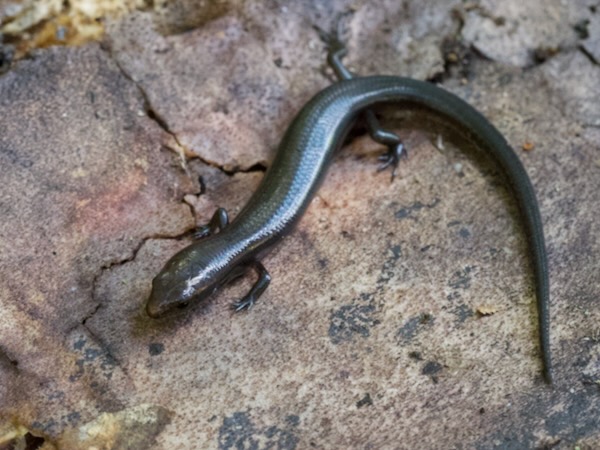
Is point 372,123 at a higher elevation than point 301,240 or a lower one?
higher

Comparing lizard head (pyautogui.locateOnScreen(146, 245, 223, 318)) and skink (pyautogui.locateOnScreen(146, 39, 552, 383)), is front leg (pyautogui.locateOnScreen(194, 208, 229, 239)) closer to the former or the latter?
skink (pyautogui.locateOnScreen(146, 39, 552, 383))

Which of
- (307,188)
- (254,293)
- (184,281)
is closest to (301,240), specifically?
(307,188)

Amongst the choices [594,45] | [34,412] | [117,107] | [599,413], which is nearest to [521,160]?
[594,45]

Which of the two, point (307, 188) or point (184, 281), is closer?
point (184, 281)

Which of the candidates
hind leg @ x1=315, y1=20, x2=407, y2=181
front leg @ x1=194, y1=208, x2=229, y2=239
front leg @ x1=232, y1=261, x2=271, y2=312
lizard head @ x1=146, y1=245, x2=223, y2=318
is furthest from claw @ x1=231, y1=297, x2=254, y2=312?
hind leg @ x1=315, y1=20, x2=407, y2=181

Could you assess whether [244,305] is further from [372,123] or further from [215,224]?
[372,123]

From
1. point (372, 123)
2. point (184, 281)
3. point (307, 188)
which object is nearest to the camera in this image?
point (184, 281)

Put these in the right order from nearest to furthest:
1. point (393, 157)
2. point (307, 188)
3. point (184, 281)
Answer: point (184, 281) → point (307, 188) → point (393, 157)
